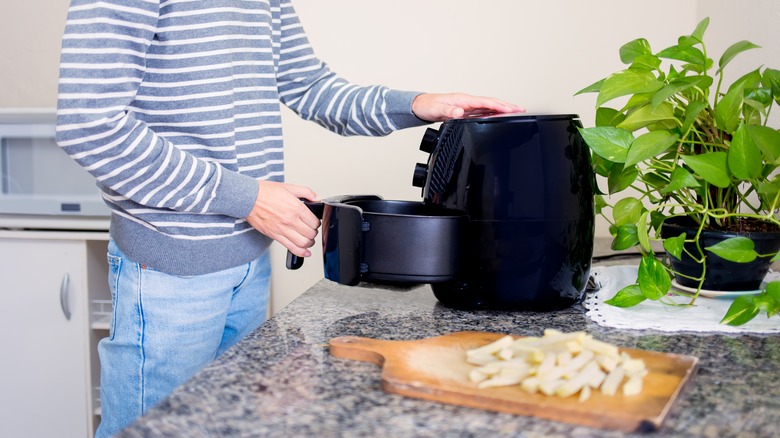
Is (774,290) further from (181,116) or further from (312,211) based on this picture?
(181,116)

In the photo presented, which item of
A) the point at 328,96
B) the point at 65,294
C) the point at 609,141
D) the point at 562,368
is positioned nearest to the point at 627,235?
the point at 609,141

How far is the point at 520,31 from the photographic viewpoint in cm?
178

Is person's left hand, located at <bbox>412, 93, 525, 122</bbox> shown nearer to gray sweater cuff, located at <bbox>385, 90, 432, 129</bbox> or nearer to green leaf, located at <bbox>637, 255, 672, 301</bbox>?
gray sweater cuff, located at <bbox>385, 90, 432, 129</bbox>

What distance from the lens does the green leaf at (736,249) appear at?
0.82 metres

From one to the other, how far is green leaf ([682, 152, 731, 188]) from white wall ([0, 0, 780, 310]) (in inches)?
34.1

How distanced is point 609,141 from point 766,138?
16 cm

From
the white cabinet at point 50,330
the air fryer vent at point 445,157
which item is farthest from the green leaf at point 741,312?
the white cabinet at point 50,330

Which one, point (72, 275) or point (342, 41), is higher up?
point (342, 41)

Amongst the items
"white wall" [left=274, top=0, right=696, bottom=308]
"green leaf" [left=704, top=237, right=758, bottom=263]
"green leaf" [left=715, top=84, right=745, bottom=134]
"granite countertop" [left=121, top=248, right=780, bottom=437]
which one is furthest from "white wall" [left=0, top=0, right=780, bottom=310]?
"granite countertop" [left=121, top=248, right=780, bottom=437]

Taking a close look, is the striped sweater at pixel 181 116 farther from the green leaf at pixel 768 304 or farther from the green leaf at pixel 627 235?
the green leaf at pixel 768 304

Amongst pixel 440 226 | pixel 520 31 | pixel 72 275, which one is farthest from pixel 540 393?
pixel 72 275

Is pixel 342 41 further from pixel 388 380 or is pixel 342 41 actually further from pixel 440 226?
pixel 388 380

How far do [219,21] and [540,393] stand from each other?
60 cm

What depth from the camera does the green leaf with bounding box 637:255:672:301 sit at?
2.77 feet
